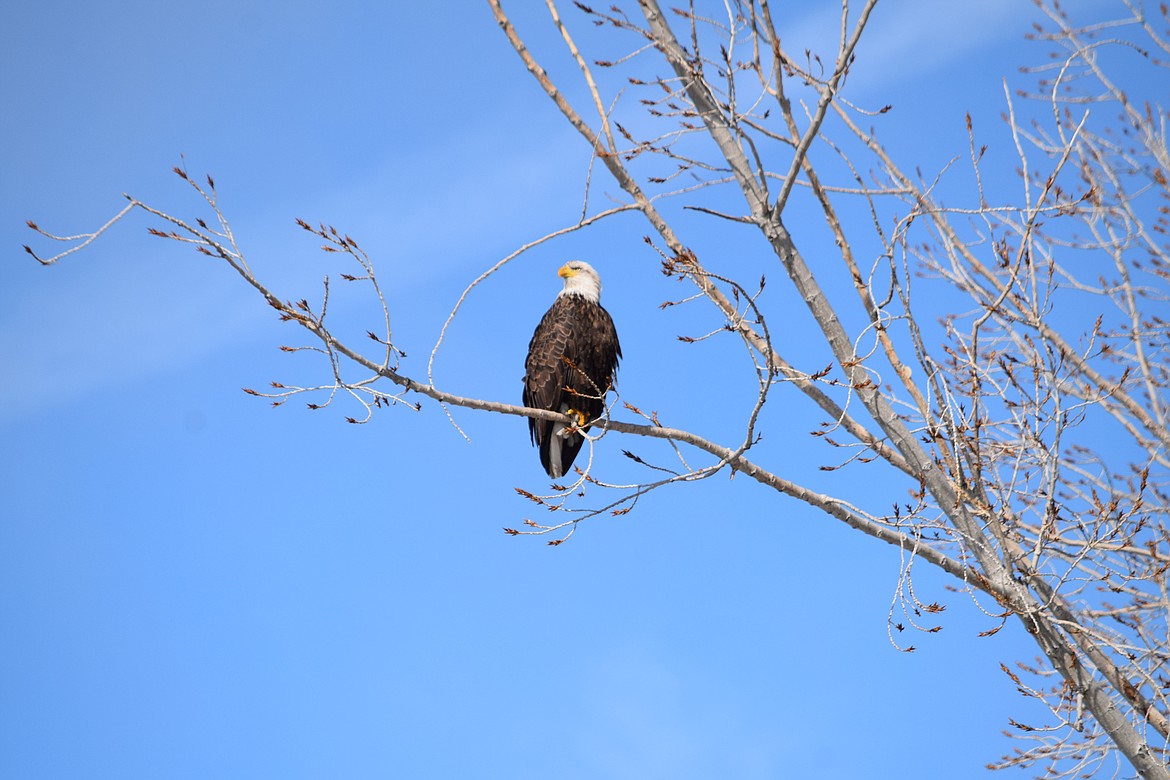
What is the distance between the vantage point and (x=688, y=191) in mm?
4648

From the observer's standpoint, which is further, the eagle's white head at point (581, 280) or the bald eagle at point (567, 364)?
the eagle's white head at point (581, 280)

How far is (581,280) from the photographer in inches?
270

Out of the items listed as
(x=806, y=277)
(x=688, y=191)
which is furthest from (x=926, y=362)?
→ (x=688, y=191)

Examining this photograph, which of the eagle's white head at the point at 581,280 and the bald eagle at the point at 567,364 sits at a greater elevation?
the eagle's white head at the point at 581,280

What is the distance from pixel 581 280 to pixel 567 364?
861 millimetres

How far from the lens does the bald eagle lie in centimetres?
621

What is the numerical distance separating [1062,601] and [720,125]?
2658 millimetres

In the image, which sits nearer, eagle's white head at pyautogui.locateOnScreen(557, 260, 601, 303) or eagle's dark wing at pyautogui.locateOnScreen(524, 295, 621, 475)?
eagle's dark wing at pyautogui.locateOnScreen(524, 295, 621, 475)

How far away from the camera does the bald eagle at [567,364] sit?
6.21 m

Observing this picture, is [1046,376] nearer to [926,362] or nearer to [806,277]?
[926,362]

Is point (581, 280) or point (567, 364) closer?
point (567, 364)

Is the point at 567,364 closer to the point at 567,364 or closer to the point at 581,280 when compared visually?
the point at 567,364

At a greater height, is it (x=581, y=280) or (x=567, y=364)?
(x=581, y=280)

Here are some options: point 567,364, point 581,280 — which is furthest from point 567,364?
point 581,280
